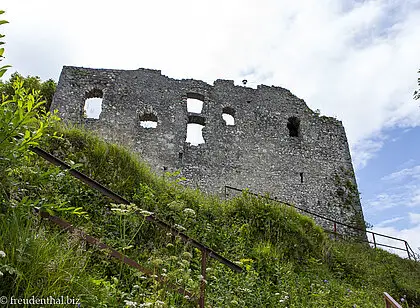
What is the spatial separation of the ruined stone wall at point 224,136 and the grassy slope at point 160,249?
5.80m

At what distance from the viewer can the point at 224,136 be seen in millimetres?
16406

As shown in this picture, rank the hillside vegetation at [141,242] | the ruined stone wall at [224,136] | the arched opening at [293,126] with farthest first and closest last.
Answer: the arched opening at [293,126], the ruined stone wall at [224,136], the hillside vegetation at [141,242]

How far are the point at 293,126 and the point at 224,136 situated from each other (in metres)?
4.17

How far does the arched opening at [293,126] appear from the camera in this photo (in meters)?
18.1

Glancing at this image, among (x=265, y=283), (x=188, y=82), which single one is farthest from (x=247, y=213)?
(x=188, y=82)

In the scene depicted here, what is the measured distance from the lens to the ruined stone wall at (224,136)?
1543cm

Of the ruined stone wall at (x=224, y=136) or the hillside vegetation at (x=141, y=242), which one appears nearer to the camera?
the hillside vegetation at (x=141, y=242)

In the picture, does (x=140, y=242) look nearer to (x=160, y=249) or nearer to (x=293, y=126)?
(x=160, y=249)

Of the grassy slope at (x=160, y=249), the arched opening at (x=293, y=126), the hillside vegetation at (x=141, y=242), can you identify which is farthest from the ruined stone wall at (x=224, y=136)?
the grassy slope at (x=160, y=249)

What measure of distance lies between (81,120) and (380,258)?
41.2ft

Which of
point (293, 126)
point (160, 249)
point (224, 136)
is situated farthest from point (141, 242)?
point (293, 126)

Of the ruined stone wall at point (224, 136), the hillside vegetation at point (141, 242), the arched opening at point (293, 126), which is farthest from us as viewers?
the arched opening at point (293, 126)

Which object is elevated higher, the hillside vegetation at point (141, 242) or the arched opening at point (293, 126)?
the arched opening at point (293, 126)

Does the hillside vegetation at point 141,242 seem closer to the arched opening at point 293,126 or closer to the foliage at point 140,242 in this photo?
the foliage at point 140,242
